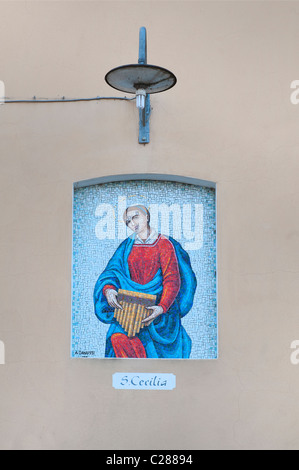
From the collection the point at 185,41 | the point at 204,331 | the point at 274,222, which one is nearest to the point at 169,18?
the point at 185,41

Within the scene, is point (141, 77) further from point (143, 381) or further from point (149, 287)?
point (143, 381)

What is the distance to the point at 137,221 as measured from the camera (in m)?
5.79

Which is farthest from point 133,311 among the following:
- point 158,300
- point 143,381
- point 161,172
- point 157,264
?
point 161,172

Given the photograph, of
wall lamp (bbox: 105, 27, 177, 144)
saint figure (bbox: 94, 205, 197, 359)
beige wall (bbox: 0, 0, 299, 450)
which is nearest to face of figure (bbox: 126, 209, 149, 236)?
saint figure (bbox: 94, 205, 197, 359)

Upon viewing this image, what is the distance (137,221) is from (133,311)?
81cm

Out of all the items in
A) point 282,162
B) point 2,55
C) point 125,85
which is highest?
point 2,55

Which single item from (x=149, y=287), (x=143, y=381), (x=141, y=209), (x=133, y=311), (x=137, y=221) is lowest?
(x=143, y=381)

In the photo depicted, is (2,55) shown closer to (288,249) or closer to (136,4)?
(136,4)

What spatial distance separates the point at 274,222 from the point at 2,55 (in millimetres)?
2863

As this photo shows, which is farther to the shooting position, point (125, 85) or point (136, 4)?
point (136, 4)

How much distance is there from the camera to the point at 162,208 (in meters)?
5.78

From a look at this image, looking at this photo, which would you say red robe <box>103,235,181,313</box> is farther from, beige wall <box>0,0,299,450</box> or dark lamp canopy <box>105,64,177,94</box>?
dark lamp canopy <box>105,64,177,94</box>

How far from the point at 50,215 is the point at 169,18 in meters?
2.06

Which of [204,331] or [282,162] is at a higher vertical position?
[282,162]
